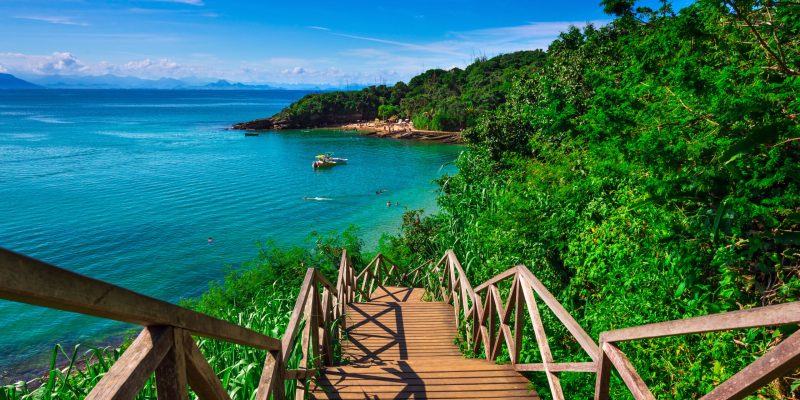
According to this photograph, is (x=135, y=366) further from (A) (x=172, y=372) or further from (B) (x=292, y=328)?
(B) (x=292, y=328)

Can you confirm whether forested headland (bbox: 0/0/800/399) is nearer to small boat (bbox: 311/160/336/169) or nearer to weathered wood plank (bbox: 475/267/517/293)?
weathered wood plank (bbox: 475/267/517/293)

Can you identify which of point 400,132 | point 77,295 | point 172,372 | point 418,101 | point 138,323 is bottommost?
point 172,372

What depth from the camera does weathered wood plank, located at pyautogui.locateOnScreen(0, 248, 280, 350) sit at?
2.45 feet

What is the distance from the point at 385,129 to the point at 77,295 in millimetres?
62998

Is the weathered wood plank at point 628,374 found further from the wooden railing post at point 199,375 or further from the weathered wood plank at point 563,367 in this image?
the wooden railing post at point 199,375

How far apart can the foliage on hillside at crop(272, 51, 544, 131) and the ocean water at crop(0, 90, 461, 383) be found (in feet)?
31.5

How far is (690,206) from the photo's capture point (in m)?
4.17

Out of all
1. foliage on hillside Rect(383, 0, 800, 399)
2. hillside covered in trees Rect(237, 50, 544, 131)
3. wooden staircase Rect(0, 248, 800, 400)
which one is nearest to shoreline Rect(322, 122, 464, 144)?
hillside covered in trees Rect(237, 50, 544, 131)

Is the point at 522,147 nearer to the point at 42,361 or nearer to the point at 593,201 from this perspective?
the point at 593,201

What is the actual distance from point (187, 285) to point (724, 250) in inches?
666

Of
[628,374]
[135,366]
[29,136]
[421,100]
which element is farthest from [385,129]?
[135,366]

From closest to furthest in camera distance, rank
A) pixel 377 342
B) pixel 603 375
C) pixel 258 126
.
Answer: pixel 603 375 < pixel 377 342 < pixel 258 126

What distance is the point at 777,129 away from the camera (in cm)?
312

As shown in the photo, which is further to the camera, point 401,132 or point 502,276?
point 401,132
